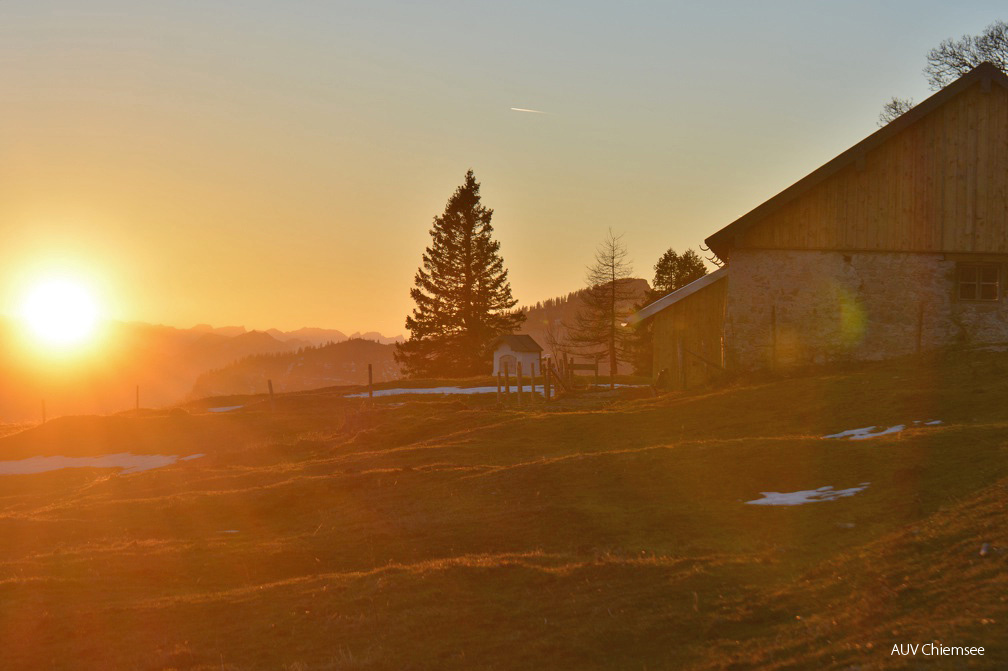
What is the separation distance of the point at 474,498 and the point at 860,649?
12.7 meters

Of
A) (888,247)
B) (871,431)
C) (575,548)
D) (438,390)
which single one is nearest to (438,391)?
(438,390)

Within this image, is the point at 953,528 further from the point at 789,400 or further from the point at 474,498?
the point at 789,400

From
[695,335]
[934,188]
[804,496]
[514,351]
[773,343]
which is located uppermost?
[934,188]

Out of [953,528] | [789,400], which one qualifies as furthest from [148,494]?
[953,528]

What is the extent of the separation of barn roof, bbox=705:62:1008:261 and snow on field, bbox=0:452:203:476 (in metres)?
24.5

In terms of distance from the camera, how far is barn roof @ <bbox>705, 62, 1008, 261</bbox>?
31.5 metres

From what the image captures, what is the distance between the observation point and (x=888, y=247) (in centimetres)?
3222

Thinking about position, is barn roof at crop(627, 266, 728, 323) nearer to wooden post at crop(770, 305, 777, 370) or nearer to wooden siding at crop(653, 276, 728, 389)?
wooden siding at crop(653, 276, 728, 389)

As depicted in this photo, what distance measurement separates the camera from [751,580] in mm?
11125

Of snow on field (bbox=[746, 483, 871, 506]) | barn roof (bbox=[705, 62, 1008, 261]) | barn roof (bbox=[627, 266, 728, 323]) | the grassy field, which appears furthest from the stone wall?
snow on field (bbox=[746, 483, 871, 506])

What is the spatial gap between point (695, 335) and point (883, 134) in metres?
10.2

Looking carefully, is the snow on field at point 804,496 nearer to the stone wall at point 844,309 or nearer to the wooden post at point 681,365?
the stone wall at point 844,309

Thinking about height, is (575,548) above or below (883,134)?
below

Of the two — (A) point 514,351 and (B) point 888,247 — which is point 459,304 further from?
(B) point 888,247
